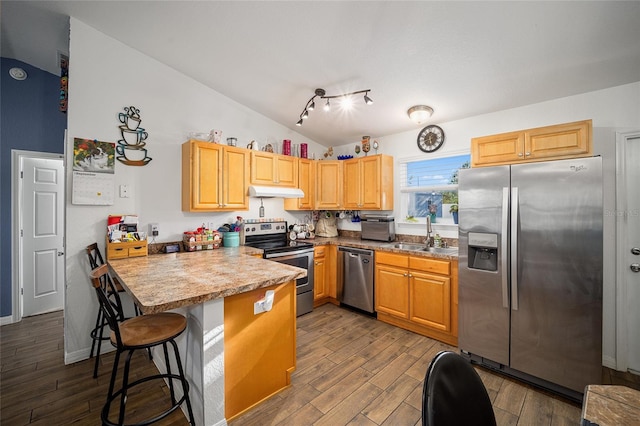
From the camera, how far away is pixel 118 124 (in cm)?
280

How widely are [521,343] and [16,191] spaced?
5554mm

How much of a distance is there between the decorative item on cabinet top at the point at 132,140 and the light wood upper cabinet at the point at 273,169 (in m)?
1.20

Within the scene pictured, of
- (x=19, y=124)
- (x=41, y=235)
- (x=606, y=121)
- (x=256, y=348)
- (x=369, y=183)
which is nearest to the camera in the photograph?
(x=256, y=348)

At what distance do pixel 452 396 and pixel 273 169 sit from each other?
3.34 m

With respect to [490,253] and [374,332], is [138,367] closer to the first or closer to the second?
[374,332]

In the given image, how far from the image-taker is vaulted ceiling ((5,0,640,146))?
6.14 feet

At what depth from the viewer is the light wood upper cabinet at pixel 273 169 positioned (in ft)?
11.7

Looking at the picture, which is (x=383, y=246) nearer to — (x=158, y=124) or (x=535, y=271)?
(x=535, y=271)

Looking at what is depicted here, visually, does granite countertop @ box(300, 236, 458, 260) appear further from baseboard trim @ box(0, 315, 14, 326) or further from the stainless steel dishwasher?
baseboard trim @ box(0, 315, 14, 326)

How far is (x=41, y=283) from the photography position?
3.57 metres

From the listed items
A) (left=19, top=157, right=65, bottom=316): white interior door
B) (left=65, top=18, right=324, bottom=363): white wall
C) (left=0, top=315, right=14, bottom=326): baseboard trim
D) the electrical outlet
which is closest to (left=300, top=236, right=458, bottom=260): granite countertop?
(left=65, top=18, right=324, bottom=363): white wall

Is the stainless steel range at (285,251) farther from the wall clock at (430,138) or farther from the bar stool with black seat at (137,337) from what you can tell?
the wall clock at (430,138)

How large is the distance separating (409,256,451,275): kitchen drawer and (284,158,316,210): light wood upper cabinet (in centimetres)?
183

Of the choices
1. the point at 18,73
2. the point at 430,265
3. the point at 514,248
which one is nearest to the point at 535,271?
the point at 514,248
